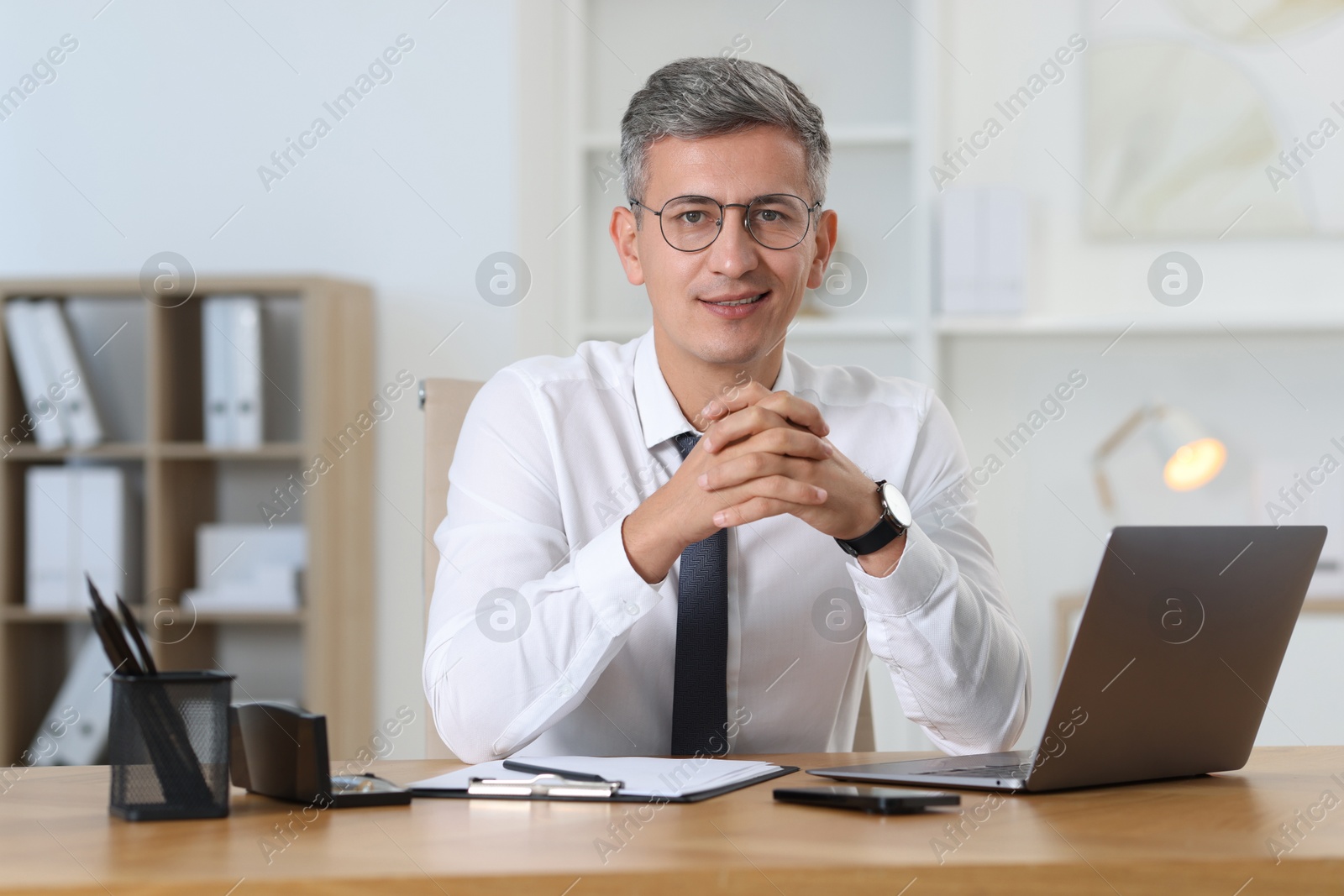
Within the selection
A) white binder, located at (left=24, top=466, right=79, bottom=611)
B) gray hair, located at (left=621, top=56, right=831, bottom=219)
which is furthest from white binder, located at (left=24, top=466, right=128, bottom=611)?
gray hair, located at (left=621, top=56, right=831, bottom=219)

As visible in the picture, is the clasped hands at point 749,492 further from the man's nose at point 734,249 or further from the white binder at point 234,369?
the white binder at point 234,369

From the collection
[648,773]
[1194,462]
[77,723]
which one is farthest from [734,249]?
[77,723]

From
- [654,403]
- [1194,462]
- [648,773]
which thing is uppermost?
[654,403]

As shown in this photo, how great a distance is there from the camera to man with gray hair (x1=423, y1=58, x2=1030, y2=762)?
1241mm

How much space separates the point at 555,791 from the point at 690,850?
0.21 metres

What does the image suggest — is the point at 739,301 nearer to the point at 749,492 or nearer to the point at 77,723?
the point at 749,492

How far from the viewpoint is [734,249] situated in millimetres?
1479

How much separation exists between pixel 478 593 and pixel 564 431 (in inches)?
11.8

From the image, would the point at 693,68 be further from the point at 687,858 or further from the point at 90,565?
the point at 90,565

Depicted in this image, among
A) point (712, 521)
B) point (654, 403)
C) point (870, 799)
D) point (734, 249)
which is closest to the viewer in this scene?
point (870, 799)

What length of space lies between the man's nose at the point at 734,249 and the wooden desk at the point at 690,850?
0.72 meters

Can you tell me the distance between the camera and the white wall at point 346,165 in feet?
10.8

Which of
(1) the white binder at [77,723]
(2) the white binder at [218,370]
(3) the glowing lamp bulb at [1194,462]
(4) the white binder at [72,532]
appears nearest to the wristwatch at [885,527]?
(3) the glowing lamp bulb at [1194,462]

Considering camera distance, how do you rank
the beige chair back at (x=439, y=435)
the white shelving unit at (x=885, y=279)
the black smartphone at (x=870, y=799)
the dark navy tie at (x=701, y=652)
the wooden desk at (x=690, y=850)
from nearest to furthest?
1. the wooden desk at (x=690, y=850)
2. the black smartphone at (x=870, y=799)
3. the dark navy tie at (x=701, y=652)
4. the beige chair back at (x=439, y=435)
5. the white shelving unit at (x=885, y=279)
